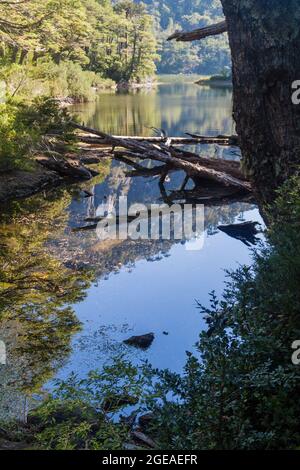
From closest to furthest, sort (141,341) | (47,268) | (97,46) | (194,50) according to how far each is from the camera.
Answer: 1. (141,341)
2. (47,268)
3. (97,46)
4. (194,50)

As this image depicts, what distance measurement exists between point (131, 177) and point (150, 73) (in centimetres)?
4828

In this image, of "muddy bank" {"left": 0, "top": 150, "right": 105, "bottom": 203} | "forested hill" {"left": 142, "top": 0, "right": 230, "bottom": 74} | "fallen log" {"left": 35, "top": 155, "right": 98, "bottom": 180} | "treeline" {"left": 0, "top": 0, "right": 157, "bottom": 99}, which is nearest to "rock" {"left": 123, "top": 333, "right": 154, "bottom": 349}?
"muddy bank" {"left": 0, "top": 150, "right": 105, "bottom": 203}

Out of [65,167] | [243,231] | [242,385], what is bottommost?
[243,231]

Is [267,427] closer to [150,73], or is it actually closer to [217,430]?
[217,430]

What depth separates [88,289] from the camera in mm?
6086

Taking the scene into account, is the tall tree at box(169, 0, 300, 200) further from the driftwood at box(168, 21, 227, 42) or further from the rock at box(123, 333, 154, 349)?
the driftwood at box(168, 21, 227, 42)

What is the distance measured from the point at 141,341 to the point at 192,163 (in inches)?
279

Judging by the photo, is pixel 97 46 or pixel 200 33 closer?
pixel 200 33

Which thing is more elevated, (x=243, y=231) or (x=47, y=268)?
(x=243, y=231)

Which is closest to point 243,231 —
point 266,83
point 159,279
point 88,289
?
point 159,279

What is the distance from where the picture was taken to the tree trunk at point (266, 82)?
3.53 metres

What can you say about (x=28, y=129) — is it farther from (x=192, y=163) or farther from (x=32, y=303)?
(x=32, y=303)

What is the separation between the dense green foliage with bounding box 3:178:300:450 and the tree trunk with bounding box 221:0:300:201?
78 cm

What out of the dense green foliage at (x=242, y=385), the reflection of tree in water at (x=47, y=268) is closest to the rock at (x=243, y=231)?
the reflection of tree in water at (x=47, y=268)
